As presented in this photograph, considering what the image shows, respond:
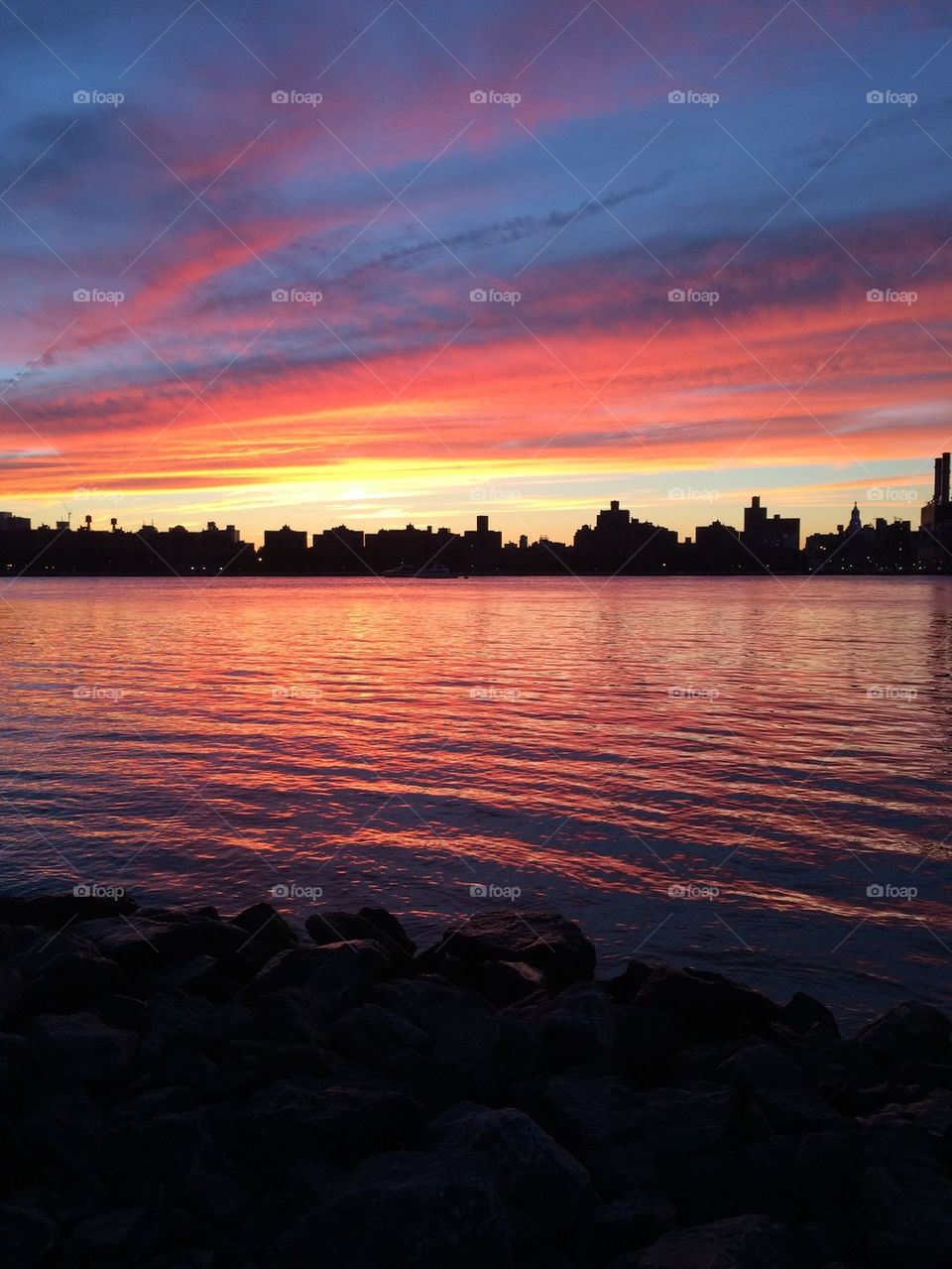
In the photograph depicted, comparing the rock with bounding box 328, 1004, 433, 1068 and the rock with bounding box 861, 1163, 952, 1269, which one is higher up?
the rock with bounding box 328, 1004, 433, 1068

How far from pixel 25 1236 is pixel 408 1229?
224 cm

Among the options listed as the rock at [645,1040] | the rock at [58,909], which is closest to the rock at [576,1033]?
the rock at [645,1040]

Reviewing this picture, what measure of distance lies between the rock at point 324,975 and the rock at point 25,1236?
10.2ft

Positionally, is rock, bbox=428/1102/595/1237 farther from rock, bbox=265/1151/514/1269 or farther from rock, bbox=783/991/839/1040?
rock, bbox=783/991/839/1040

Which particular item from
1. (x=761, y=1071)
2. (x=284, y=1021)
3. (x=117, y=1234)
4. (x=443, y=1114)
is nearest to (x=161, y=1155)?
(x=117, y=1234)

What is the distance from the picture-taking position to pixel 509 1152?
6.32m

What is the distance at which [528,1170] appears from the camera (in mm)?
6230

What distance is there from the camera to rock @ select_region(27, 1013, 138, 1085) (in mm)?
7672

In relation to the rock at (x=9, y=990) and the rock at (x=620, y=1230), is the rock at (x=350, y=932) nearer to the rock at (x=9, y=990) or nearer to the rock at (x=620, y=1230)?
the rock at (x=9, y=990)

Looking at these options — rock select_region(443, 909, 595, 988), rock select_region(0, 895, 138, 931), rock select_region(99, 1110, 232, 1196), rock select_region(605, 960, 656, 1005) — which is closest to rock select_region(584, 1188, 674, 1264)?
rock select_region(99, 1110, 232, 1196)

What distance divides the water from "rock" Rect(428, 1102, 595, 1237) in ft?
16.2

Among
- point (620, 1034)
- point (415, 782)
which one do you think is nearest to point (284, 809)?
point (415, 782)

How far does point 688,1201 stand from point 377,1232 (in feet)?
7.33

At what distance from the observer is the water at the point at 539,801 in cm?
1281
